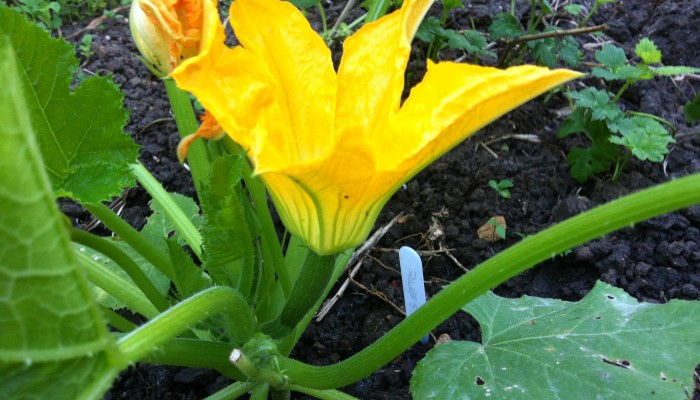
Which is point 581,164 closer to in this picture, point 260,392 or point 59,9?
point 260,392

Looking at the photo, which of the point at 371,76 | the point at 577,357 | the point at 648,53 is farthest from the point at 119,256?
the point at 648,53

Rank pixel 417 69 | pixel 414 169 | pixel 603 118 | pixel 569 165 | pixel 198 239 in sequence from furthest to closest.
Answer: pixel 417 69 < pixel 569 165 < pixel 603 118 < pixel 198 239 < pixel 414 169

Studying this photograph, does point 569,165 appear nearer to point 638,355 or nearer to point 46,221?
point 638,355

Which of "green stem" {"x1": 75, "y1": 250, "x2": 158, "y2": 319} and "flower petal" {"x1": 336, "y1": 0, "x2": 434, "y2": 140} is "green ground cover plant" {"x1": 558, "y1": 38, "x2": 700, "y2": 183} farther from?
"green stem" {"x1": 75, "y1": 250, "x2": 158, "y2": 319}

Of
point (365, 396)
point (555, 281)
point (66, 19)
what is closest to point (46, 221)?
point (365, 396)

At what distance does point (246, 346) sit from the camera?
1.20 metres

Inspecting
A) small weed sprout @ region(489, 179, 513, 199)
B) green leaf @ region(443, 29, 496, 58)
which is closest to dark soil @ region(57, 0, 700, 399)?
small weed sprout @ region(489, 179, 513, 199)

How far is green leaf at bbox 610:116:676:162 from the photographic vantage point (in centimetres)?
197

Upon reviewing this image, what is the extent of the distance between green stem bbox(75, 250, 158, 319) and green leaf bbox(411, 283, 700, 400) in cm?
63

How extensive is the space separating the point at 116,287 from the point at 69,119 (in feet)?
1.37

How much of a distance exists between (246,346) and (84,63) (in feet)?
6.43

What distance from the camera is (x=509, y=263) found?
36.8 inches

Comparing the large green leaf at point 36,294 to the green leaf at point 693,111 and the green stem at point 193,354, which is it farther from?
the green leaf at point 693,111

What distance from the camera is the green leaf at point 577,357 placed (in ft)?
3.75
